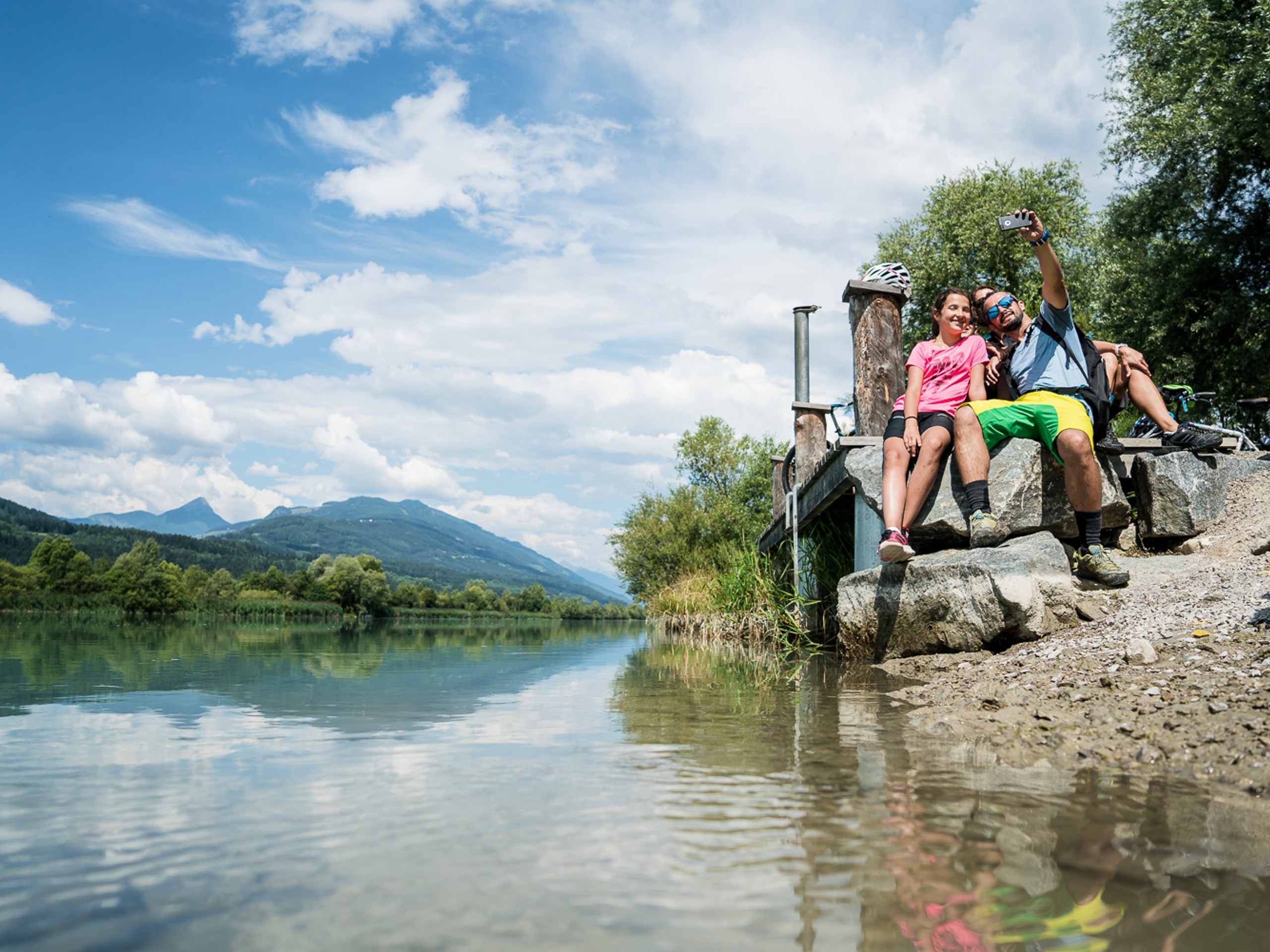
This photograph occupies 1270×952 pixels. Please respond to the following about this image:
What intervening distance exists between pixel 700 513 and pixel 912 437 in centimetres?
2767

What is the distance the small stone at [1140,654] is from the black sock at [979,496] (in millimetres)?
1742

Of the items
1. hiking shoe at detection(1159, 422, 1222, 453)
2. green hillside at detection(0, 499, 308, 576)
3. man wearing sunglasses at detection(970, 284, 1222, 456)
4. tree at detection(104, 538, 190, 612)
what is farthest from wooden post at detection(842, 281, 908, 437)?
green hillside at detection(0, 499, 308, 576)

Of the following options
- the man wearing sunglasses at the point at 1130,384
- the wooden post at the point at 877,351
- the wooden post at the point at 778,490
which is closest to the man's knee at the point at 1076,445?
the man wearing sunglasses at the point at 1130,384

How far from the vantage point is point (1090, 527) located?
5086mm

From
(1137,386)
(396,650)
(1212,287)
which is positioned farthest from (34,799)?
(1212,287)

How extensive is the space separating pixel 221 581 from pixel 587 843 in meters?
55.1

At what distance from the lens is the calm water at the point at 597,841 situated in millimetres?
1165

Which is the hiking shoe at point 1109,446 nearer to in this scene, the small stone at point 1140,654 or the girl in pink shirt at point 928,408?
the girl in pink shirt at point 928,408

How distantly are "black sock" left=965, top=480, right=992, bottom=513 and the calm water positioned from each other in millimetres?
2322

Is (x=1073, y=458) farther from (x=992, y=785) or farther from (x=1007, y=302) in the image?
(x=992, y=785)

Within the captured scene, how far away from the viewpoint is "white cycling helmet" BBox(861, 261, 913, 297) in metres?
7.14

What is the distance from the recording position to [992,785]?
201 centimetres

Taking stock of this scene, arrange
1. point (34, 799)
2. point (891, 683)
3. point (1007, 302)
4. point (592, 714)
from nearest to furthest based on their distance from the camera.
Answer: point (34, 799) → point (592, 714) → point (891, 683) → point (1007, 302)

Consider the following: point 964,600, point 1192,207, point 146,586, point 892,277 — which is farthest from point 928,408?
point 146,586
